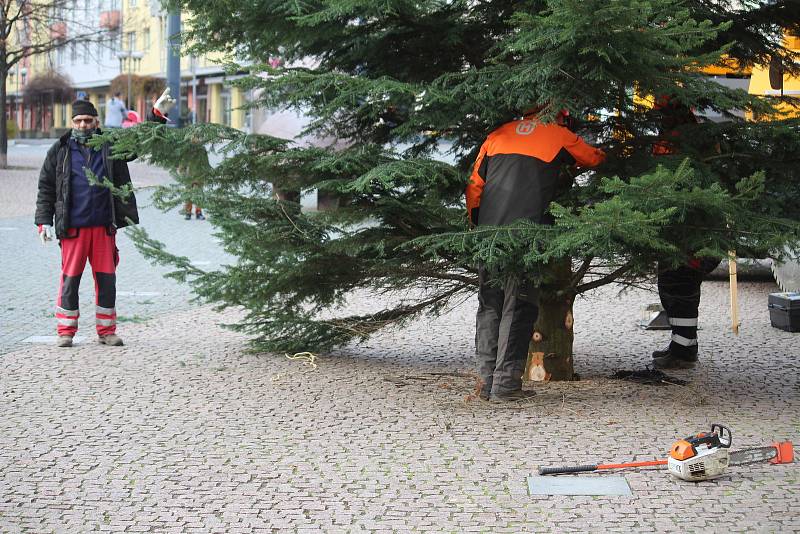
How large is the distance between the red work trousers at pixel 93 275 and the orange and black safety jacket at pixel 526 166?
11.9ft

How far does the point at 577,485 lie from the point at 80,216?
16.8 ft

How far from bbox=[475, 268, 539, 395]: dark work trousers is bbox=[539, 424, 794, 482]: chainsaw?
1.40m

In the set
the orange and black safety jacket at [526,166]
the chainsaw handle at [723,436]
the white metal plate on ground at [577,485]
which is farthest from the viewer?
the orange and black safety jacket at [526,166]

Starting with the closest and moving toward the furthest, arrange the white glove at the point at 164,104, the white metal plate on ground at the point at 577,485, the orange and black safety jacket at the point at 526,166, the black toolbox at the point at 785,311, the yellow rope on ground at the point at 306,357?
the white metal plate on ground at the point at 577,485, the orange and black safety jacket at the point at 526,166, the white glove at the point at 164,104, the yellow rope on ground at the point at 306,357, the black toolbox at the point at 785,311

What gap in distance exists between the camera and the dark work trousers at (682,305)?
8.38m

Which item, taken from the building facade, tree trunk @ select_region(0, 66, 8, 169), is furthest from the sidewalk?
the building facade

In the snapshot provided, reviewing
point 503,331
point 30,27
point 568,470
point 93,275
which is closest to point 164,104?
point 93,275

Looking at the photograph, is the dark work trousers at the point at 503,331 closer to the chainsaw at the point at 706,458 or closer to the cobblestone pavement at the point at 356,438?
the cobblestone pavement at the point at 356,438

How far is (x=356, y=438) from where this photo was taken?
621 cm

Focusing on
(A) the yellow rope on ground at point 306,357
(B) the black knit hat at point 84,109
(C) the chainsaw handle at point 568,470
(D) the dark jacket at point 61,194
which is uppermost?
(B) the black knit hat at point 84,109

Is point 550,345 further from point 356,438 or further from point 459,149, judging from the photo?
point 356,438

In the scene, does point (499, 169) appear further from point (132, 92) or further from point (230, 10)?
point (132, 92)

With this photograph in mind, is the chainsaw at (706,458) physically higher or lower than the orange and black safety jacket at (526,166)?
lower

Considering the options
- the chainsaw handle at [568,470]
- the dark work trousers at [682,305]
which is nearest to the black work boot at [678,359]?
the dark work trousers at [682,305]
